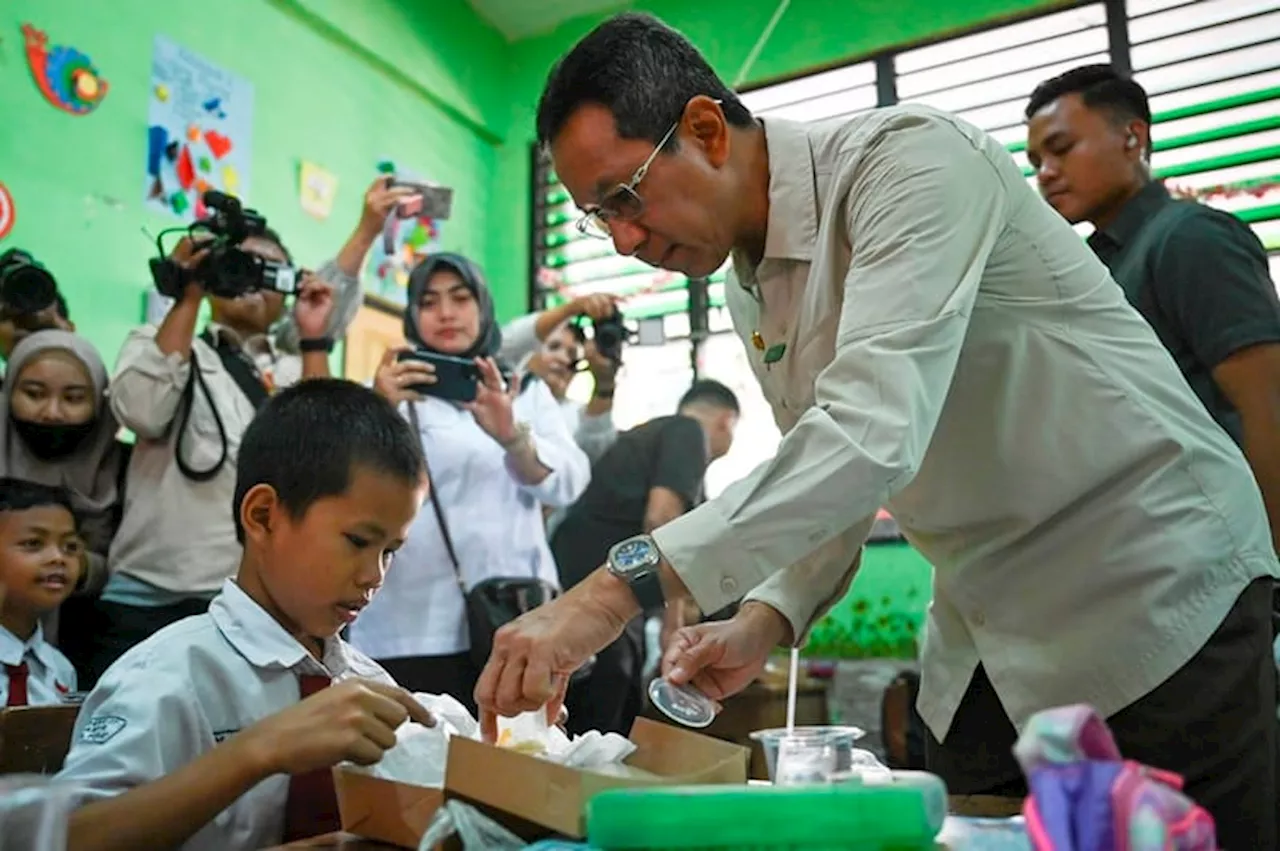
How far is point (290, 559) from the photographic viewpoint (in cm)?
113

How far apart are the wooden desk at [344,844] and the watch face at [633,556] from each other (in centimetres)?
26

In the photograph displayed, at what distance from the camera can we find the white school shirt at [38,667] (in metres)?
1.77

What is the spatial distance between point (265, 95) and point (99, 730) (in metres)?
2.94

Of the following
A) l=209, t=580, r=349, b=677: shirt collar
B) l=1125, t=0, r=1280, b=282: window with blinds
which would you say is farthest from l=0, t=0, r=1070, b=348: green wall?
l=209, t=580, r=349, b=677: shirt collar

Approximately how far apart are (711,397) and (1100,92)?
66.6 inches

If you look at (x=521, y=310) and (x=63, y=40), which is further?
(x=521, y=310)

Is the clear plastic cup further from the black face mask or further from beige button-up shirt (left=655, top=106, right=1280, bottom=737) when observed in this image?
the black face mask

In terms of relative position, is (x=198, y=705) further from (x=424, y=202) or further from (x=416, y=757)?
(x=424, y=202)

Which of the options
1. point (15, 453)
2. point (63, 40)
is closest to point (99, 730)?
point (15, 453)

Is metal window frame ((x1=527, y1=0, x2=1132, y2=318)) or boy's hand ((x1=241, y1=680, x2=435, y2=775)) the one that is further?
metal window frame ((x1=527, y1=0, x2=1132, y2=318))

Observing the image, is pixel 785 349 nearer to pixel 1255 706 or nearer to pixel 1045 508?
pixel 1045 508

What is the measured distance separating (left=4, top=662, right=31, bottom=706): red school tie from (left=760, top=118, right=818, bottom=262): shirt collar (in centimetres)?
147

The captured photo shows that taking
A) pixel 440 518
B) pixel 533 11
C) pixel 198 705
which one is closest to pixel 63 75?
pixel 440 518

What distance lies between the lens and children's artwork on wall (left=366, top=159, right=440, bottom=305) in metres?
3.79
